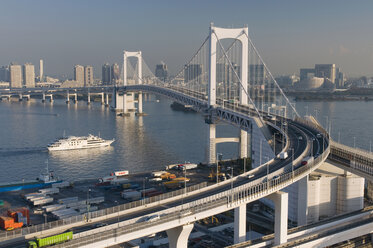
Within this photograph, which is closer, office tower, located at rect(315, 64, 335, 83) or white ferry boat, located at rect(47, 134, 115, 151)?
white ferry boat, located at rect(47, 134, 115, 151)

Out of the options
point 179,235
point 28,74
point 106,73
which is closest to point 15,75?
point 28,74

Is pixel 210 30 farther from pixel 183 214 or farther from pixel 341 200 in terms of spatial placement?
pixel 183 214

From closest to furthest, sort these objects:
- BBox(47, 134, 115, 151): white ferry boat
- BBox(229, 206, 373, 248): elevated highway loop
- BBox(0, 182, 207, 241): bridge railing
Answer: BBox(0, 182, 207, 241): bridge railing, BBox(229, 206, 373, 248): elevated highway loop, BBox(47, 134, 115, 151): white ferry boat

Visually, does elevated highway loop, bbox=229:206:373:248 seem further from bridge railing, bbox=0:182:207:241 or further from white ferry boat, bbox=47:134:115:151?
white ferry boat, bbox=47:134:115:151

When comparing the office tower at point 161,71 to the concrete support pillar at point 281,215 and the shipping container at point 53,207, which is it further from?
the concrete support pillar at point 281,215

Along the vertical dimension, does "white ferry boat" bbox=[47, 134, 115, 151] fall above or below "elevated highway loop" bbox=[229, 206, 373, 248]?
above

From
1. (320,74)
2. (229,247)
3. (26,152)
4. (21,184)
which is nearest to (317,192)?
(229,247)

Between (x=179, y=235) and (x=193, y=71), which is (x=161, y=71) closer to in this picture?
(x=193, y=71)

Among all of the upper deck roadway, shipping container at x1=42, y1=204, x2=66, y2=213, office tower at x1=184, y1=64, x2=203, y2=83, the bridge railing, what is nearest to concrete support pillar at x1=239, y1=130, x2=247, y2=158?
the upper deck roadway
